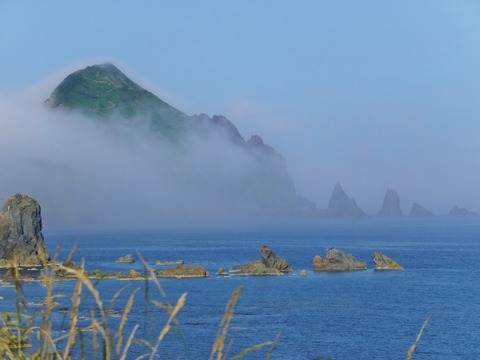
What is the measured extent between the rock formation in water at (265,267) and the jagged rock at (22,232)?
41479mm

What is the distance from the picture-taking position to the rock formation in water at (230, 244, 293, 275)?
136375 millimetres

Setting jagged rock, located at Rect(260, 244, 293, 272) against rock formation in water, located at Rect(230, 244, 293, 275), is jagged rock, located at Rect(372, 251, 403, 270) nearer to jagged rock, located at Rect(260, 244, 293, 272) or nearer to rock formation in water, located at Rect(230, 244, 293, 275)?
rock formation in water, located at Rect(230, 244, 293, 275)

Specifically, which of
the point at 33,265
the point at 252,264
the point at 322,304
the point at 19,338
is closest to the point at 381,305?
the point at 322,304

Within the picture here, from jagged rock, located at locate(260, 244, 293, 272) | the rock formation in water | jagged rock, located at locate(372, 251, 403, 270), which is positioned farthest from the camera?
jagged rock, located at locate(372, 251, 403, 270)

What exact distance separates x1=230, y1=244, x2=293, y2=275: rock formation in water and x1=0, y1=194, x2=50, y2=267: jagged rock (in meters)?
41.5

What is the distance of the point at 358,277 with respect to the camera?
13425 centimetres

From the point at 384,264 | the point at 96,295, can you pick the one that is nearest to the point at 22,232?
the point at 384,264

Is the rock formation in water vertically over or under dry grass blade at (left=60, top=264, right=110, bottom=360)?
under

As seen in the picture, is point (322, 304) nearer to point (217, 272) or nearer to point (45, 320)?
point (217, 272)

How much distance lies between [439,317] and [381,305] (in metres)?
10.9

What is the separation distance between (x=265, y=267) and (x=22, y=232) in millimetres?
54562

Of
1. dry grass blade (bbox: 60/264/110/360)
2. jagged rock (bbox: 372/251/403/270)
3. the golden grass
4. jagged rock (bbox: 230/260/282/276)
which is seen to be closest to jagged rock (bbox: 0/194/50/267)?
jagged rock (bbox: 230/260/282/276)

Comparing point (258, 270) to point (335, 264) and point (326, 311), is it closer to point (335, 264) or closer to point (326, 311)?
point (335, 264)

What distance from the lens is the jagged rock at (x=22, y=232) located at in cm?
15350
